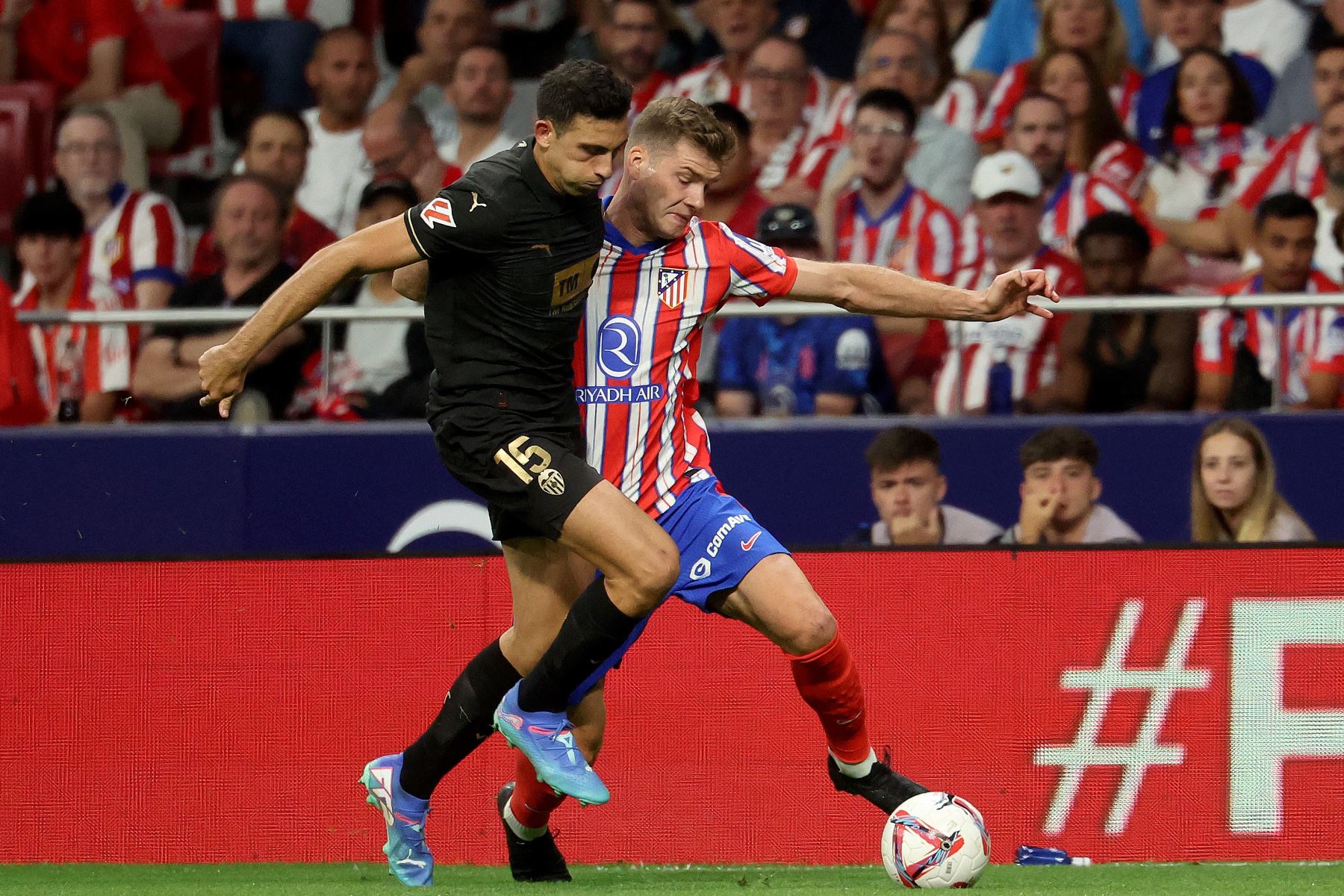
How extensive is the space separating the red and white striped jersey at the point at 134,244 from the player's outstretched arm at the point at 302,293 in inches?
173

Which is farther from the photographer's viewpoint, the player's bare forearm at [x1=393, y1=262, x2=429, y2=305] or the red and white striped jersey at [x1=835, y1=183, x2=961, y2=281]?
the red and white striped jersey at [x1=835, y1=183, x2=961, y2=281]

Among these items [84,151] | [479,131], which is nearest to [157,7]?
[84,151]

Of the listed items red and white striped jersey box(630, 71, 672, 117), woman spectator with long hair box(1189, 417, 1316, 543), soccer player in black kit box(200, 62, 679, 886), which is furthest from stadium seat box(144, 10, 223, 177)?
woman spectator with long hair box(1189, 417, 1316, 543)

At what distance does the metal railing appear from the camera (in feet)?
23.9

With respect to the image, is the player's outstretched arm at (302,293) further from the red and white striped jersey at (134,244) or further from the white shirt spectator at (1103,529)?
the red and white striped jersey at (134,244)

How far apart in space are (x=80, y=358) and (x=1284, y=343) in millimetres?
5204

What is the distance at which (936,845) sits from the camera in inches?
192

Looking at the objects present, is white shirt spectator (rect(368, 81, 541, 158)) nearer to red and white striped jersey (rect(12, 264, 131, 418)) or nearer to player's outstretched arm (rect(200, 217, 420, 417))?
red and white striped jersey (rect(12, 264, 131, 418))

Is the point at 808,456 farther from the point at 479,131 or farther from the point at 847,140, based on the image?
the point at 479,131

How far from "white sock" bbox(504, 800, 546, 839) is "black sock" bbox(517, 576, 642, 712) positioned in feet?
A: 2.10

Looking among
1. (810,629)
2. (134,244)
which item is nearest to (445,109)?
(134,244)

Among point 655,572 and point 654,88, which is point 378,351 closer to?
point 654,88

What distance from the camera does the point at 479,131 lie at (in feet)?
30.3

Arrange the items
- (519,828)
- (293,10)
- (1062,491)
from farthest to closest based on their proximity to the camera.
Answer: (293,10) → (1062,491) → (519,828)
